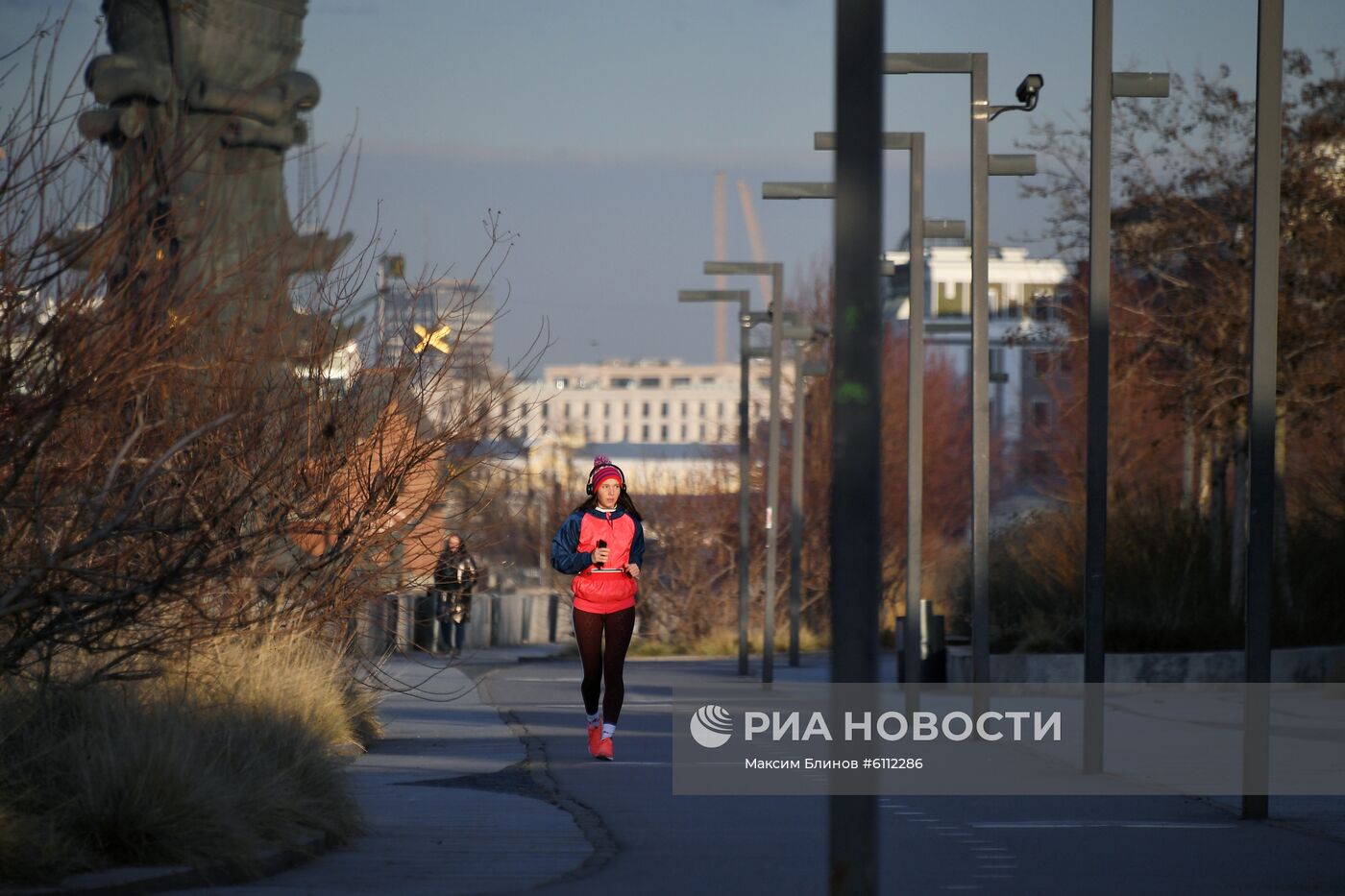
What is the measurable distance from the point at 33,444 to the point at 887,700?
14.2m

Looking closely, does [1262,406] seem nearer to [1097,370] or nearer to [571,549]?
[1097,370]

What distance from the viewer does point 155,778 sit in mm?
7926

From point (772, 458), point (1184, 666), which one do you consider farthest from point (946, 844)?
point (772, 458)

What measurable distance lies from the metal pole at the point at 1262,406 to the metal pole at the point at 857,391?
607 cm

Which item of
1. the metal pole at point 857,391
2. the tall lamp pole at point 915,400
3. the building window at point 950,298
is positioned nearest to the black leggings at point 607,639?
the tall lamp pole at point 915,400

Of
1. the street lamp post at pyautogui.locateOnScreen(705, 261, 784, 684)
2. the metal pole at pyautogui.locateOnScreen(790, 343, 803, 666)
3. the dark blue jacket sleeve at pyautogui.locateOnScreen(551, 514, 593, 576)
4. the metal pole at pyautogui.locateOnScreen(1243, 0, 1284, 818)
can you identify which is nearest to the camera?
the metal pole at pyautogui.locateOnScreen(1243, 0, 1284, 818)

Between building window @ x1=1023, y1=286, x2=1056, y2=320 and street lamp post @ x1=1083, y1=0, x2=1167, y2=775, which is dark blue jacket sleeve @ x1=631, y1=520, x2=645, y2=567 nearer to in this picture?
street lamp post @ x1=1083, y1=0, x2=1167, y2=775

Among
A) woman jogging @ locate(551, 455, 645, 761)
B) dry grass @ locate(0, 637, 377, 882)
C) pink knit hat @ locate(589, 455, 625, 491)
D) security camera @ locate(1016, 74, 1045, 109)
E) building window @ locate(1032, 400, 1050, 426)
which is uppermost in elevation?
security camera @ locate(1016, 74, 1045, 109)

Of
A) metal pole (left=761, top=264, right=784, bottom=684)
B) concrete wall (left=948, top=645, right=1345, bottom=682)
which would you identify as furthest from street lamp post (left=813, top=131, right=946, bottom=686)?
metal pole (left=761, top=264, right=784, bottom=684)

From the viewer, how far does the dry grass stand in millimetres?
7734

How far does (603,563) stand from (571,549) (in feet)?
0.68

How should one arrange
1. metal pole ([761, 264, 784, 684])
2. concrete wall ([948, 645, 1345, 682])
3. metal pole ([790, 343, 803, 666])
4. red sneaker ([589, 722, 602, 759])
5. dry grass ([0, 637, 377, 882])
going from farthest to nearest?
1. metal pole ([790, 343, 803, 666])
2. metal pole ([761, 264, 784, 684])
3. concrete wall ([948, 645, 1345, 682])
4. red sneaker ([589, 722, 602, 759])
5. dry grass ([0, 637, 377, 882])

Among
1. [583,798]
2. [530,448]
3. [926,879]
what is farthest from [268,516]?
[926,879]

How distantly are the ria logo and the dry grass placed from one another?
588 cm
